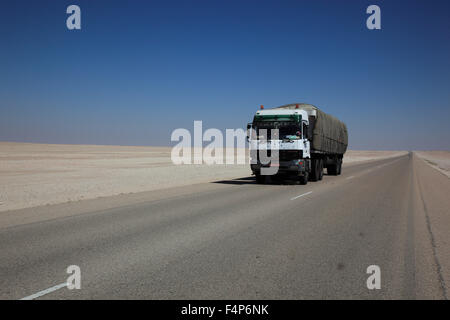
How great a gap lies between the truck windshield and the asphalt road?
698 centimetres

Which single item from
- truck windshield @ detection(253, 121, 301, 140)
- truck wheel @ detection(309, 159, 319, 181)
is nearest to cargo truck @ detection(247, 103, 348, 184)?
truck windshield @ detection(253, 121, 301, 140)

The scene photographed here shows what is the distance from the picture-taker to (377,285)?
3.91 metres

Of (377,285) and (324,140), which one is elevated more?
(324,140)

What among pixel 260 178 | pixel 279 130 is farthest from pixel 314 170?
pixel 279 130

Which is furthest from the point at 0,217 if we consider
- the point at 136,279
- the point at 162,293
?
the point at 162,293

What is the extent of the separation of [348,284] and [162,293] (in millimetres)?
2172

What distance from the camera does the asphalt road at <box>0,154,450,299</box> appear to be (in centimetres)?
371

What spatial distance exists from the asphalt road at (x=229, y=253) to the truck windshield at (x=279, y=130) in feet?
22.9

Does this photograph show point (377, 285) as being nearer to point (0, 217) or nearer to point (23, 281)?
point (23, 281)

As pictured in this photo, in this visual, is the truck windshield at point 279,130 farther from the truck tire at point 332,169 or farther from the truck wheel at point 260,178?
the truck tire at point 332,169

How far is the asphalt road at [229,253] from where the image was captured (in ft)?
12.2

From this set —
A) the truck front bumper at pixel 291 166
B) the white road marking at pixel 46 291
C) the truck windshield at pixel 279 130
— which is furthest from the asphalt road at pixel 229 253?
the truck windshield at pixel 279 130

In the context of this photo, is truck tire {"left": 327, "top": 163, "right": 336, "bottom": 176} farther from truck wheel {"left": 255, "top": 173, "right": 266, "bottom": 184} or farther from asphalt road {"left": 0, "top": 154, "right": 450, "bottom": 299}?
asphalt road {"left": 0, "top": 154, "right": 450, "bottom": 299}
